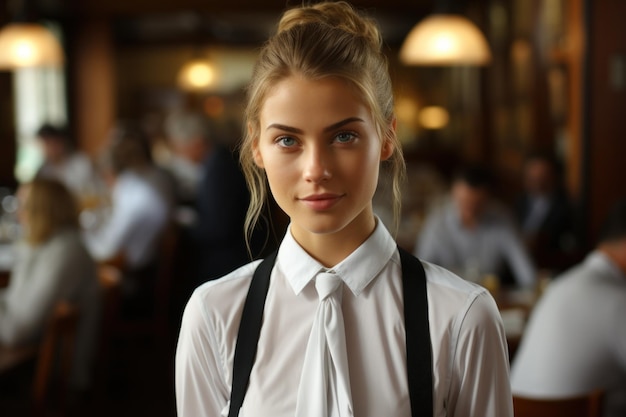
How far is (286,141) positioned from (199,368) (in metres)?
0.34

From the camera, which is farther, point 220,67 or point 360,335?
point 220,67

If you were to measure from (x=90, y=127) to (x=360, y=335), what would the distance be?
10.3 meters

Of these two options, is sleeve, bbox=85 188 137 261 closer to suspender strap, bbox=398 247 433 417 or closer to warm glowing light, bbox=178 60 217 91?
suspender strap, bbox=398 247 433 417

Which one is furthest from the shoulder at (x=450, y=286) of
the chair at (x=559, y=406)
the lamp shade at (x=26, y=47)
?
the lamp shade at (x=26, y=47)

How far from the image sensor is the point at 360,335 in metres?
1.14

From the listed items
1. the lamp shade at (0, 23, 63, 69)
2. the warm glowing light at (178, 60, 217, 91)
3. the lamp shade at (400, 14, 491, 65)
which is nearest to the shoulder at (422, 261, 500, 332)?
the lamp shade at (400, 14, 491, 65)

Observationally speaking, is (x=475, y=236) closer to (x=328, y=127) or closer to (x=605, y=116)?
(x=605, y=116)

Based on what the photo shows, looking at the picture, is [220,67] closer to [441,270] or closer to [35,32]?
[35,32]

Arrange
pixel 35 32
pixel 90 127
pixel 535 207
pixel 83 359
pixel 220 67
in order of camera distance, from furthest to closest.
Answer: pixel 220 67 < pixel 90 127 < pixel 535 207 < pixel 35 32 < pixel 83 359

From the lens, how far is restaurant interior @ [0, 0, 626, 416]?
521cm

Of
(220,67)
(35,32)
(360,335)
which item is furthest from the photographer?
(220,67)

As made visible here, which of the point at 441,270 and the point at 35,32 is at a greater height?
the point at 35,32

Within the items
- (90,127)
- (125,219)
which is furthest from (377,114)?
(90,127)

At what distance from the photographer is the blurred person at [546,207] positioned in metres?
6.23
